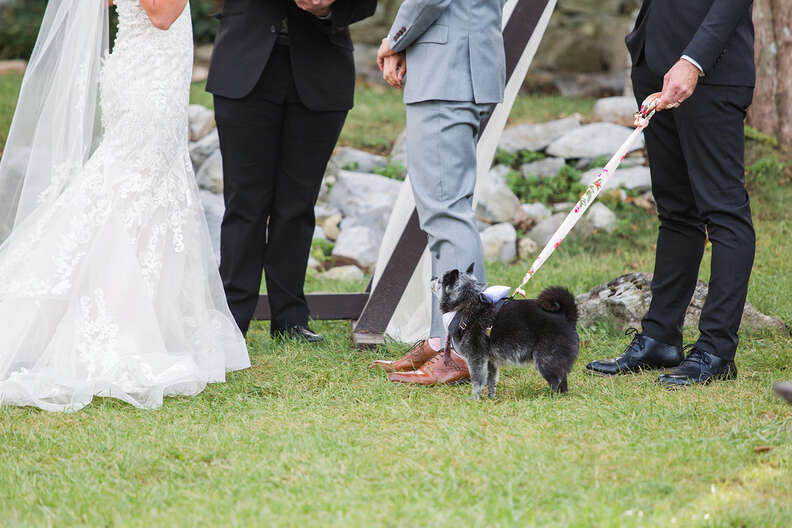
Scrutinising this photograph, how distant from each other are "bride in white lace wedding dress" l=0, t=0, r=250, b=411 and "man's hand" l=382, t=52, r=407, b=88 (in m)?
0.92

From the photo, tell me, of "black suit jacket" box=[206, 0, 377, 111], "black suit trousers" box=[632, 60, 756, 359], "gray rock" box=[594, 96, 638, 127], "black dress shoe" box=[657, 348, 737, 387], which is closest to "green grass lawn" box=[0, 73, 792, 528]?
"black dress shoe" box=[657, 348, 737, 387]

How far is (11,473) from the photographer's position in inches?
105

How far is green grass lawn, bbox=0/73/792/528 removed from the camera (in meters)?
2.34

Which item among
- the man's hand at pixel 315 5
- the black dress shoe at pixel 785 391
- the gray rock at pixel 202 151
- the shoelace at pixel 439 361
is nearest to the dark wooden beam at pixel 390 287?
the shoelace at pixel 439 361

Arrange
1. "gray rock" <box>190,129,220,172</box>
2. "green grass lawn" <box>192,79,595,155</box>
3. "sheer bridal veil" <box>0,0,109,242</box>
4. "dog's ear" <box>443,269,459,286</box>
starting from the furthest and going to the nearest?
"green grass lawn" <box>192,79,595,155</box> < "gray rock" <box>190,129,220,172</box> < "sheer bridal veil" <box>0,0,109,242</box> < "dog's ear" <box>443,269,459,286</box>

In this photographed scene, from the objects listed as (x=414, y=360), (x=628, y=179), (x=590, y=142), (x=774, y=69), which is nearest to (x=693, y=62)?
(x=414, y=360)

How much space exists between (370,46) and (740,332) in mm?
9261

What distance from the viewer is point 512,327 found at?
3.22m

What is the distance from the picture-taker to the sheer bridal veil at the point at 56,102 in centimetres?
379

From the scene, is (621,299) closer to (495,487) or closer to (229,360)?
(229,360)

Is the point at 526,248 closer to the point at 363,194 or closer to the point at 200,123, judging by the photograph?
the point at 363,194

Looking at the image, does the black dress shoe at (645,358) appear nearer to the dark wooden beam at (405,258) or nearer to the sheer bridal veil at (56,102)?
the dark wooden beam at (405,258)

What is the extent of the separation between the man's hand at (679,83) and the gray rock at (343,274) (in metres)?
3.82

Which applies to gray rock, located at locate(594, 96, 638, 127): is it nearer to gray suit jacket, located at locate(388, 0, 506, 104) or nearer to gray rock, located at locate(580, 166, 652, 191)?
gray rock, located at locate(580, 166, 652, 191)
